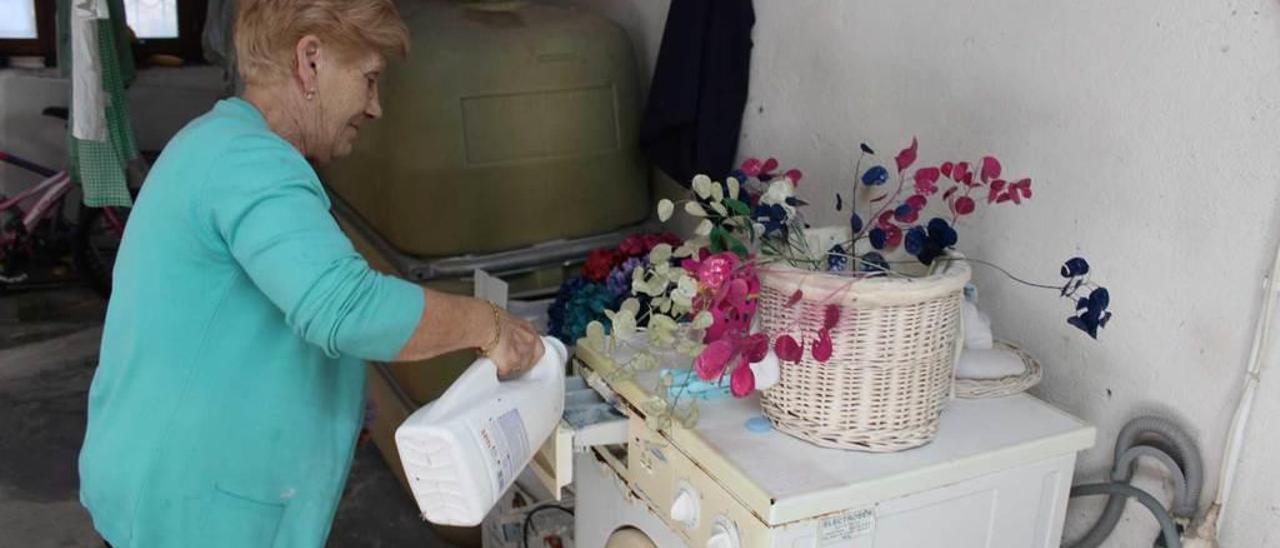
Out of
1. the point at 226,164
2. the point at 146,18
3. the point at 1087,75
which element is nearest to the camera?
the point at 226,164

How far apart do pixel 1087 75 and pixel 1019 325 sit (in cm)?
40

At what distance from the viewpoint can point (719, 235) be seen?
1.38m

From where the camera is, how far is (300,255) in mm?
1120

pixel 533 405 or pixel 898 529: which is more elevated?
pixel 533 405

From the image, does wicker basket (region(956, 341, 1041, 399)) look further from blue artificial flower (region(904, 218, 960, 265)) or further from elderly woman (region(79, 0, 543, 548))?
elderly woman (region(79, 0, 543, 548))

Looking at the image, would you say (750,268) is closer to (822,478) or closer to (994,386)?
(822,478)

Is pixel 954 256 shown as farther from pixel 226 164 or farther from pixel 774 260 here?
pixel 226 164

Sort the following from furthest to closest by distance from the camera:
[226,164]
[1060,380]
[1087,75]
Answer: [1060,380] < [1087,75] < [226,164]

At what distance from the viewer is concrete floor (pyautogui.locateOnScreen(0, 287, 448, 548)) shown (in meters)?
2.78

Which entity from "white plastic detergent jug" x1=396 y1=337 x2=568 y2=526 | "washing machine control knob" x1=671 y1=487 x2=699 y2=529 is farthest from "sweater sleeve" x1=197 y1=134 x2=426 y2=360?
"washing machine control knob" x1=671 y1=487 x2=699 y2=529

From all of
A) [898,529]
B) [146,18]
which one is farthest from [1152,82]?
[146,18]

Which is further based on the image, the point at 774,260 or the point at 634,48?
the point at 634,48

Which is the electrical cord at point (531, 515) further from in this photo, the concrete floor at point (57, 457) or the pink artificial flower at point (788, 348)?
the pink artificial flower at point (788, 348)

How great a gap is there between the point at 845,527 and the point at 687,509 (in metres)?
0.21
